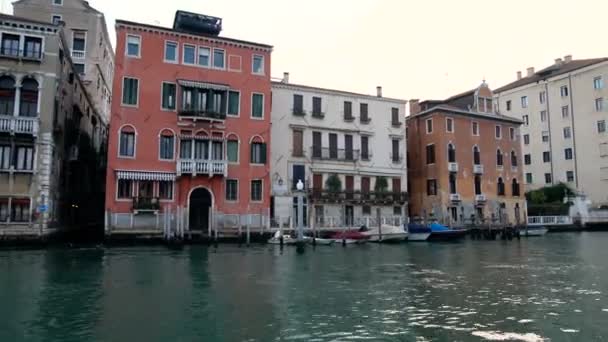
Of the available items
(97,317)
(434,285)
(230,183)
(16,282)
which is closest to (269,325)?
(97,317)

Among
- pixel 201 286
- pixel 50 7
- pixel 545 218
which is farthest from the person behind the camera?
pixel 545 218

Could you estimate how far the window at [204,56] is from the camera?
27.8 meters

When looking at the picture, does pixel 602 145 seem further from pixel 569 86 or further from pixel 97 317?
pixel 97 317

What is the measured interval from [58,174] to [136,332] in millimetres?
20359

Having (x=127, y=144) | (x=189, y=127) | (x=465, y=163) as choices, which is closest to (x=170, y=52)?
(x=189, y=127)

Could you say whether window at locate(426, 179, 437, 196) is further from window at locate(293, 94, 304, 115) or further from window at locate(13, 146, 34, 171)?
window at locate(13, 146, 34, 171)

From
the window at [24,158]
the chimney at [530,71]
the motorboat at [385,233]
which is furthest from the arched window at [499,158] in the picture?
the window at [24,158]

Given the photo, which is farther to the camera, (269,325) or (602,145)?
(602,145)

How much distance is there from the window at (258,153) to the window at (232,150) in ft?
3.21

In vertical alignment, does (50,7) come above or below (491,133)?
above

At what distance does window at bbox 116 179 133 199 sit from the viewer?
2550cm

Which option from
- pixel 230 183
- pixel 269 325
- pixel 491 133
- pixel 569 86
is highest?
pixel 569 86

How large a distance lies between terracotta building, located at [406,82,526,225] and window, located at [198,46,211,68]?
17263 mm

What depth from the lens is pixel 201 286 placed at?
1223cm
